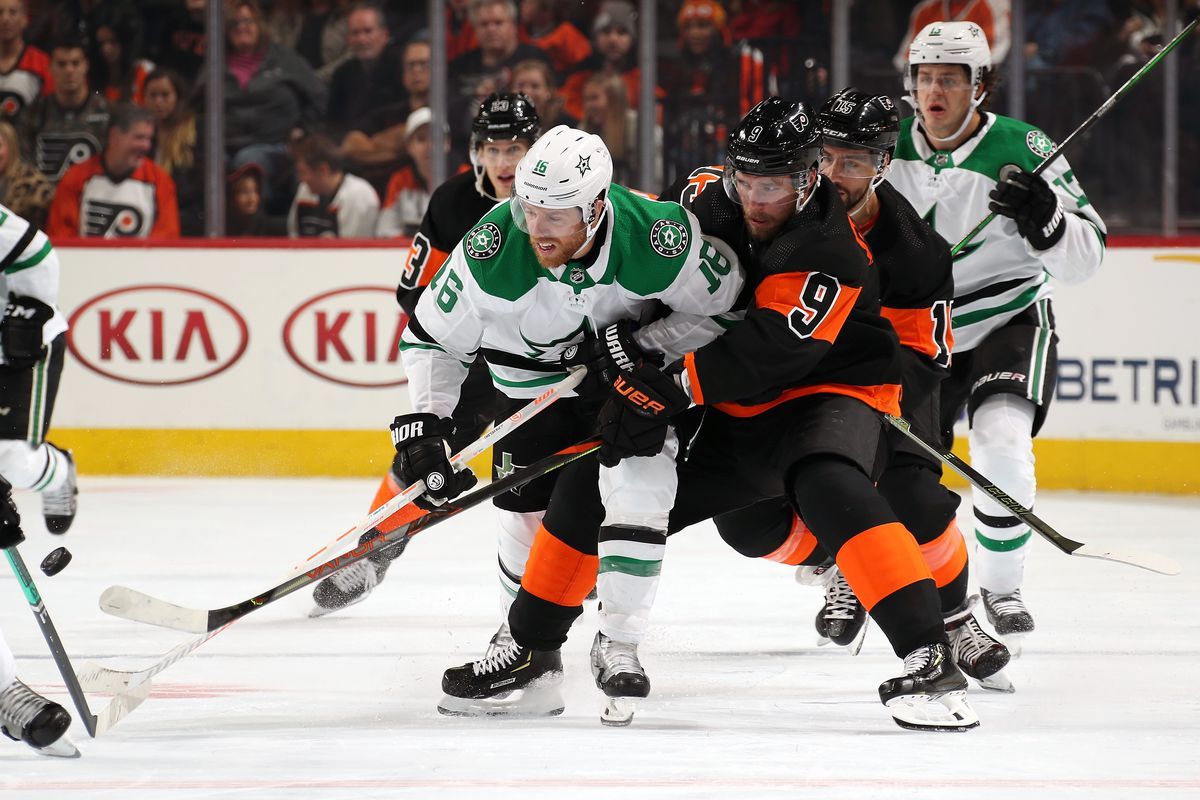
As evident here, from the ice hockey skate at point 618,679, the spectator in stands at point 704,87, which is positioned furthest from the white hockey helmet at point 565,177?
the spectator in stands at point 704,87

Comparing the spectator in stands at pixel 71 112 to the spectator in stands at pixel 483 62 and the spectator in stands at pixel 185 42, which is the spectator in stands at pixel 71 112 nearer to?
the spectator in stands at pixel 185 42

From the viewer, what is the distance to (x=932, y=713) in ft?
8.63

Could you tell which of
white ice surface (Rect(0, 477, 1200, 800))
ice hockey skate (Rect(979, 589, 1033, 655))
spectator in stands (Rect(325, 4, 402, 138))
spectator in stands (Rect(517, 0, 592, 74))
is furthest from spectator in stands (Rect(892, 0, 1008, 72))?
ice hockey skate (Rect(979, 589, 1033, 655))

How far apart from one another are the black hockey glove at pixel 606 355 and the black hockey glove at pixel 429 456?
0.89 ft

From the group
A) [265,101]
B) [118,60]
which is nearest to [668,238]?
[265,101]

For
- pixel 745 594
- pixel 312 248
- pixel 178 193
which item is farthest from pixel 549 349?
pixel 178 193

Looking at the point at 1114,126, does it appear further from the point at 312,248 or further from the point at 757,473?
the point at 757,473

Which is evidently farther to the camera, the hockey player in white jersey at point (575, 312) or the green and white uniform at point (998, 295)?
the green and white uniform at point (998, 295)

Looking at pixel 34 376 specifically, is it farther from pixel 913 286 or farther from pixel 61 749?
pixel 913 286

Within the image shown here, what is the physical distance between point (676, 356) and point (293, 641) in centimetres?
123

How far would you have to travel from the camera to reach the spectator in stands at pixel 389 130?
254 inches

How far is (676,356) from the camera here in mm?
2861

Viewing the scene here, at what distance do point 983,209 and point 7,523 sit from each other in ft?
7.32

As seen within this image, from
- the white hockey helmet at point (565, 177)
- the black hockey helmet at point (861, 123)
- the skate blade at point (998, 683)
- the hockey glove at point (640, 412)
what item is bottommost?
the skate blade at point (998, 683)
